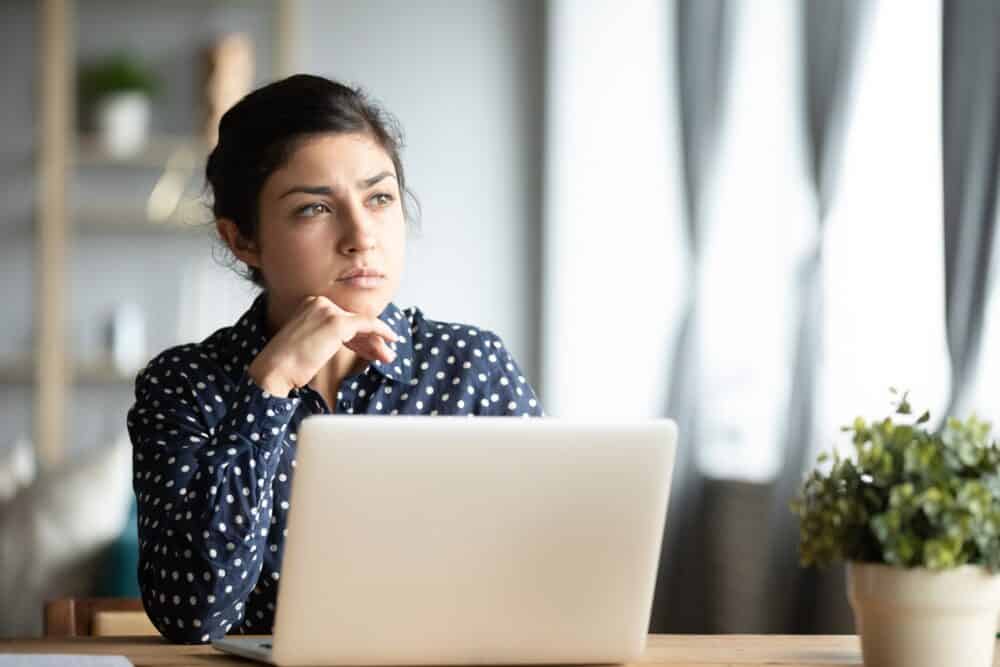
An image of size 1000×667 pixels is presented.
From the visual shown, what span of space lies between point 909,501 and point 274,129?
3.20 feet

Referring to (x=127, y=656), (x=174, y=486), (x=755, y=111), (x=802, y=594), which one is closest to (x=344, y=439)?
(x=127, y=656)

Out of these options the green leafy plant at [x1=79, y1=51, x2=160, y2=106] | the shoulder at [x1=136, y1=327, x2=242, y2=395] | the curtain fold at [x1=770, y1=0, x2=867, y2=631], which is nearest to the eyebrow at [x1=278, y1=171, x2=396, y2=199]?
the shoulder at [x1=136, y1=327, x2=242, y2=395]

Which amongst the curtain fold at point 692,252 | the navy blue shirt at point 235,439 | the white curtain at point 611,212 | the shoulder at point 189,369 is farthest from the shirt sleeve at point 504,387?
the white curtain at point 611,212

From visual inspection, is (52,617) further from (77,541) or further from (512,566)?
(77,541)

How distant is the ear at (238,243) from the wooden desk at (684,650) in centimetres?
56

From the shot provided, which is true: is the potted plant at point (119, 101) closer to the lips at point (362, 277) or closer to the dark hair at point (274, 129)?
the dark hair at point (274, 129)

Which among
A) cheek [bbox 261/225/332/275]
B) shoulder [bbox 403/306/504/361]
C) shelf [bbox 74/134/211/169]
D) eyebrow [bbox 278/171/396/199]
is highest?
shelf [bbox 74/134/211/169]

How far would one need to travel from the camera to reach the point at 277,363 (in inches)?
67.9

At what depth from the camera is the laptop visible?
50.9 inches

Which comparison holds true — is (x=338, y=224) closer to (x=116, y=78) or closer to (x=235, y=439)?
(x=235, y=439)

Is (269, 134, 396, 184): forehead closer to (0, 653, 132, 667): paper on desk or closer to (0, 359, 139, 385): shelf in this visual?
(0, 653, 132, 667): paper on desk

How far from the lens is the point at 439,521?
4.34 ft

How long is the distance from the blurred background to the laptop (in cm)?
217

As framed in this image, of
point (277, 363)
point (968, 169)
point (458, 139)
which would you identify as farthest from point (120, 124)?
point (277, 363)
